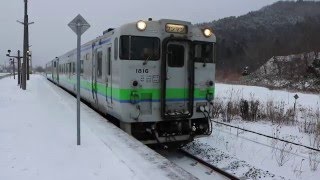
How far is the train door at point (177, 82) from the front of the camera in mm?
9047

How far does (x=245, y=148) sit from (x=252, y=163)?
1.29 m

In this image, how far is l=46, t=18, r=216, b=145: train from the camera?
8.80 m

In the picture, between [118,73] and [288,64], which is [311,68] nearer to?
[288,64]

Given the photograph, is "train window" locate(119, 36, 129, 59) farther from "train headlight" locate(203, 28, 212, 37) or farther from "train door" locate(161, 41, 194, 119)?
"train headlight" locate(203, 28, 212, 37)

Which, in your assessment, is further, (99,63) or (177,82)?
(99,63)

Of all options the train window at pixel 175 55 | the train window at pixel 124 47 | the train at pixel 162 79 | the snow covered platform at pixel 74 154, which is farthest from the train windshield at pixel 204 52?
the snow covered platform at pixel 74 154

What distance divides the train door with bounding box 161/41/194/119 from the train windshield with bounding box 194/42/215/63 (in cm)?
28

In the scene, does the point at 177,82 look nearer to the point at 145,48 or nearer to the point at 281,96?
the point at 145,48

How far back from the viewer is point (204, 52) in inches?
376

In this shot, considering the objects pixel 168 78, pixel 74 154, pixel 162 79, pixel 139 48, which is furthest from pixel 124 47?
pixel 74 154

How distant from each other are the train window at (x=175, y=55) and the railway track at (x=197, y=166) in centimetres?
208

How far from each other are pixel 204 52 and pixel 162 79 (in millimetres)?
1336

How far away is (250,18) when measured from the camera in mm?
108438

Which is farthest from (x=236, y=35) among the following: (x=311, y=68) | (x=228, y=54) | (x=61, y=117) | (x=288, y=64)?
(x=61, y=117)
